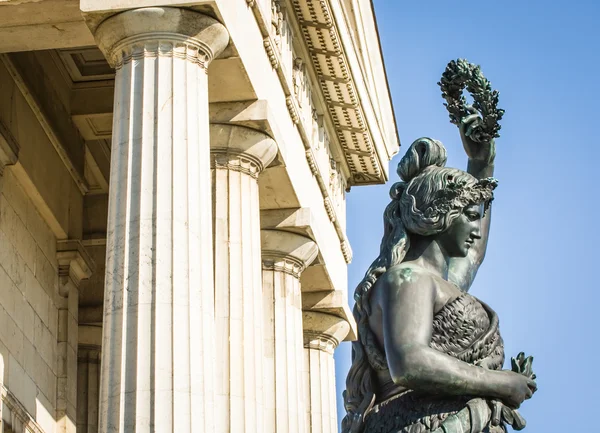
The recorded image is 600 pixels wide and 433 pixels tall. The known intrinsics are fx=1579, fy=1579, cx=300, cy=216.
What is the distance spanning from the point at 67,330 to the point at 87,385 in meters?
4.49

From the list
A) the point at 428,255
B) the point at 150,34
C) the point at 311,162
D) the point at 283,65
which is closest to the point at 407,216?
the point at 428,255

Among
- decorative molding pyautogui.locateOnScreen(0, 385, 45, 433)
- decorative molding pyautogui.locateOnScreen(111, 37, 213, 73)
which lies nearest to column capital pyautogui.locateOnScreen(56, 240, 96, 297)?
decorative molding pyautogui.locateOnScreen(0, 385, 45, 433)

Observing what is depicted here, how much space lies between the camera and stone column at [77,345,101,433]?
127 ft

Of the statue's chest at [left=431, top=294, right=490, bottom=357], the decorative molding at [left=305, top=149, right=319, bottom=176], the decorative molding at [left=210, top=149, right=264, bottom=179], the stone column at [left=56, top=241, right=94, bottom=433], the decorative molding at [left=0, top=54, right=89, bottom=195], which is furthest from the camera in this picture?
the decorative molding at [left=305, top=149, right=319, bottom=176]

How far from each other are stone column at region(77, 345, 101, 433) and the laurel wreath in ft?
92.6

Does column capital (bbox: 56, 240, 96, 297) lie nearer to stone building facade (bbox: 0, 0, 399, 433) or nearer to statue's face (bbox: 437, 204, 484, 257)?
stone building facade (bbox: 0, 0, 399, 433)

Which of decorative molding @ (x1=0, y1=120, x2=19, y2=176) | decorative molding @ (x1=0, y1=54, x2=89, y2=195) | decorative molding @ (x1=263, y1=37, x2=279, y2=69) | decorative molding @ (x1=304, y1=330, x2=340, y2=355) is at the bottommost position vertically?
decorative molding @ (x1=304, y1=330, x2=340, y2=355)

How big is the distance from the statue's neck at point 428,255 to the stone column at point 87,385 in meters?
28.3

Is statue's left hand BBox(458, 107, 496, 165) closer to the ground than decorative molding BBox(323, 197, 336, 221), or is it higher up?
closer to the ground

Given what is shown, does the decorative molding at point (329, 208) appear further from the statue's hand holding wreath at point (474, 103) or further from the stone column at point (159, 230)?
the statue's hand holding wreath at point (474, 103)

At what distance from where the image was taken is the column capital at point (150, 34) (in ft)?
81.7

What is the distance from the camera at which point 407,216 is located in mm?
10742

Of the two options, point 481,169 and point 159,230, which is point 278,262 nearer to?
point 159,230

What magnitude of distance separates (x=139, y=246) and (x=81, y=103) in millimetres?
13393
